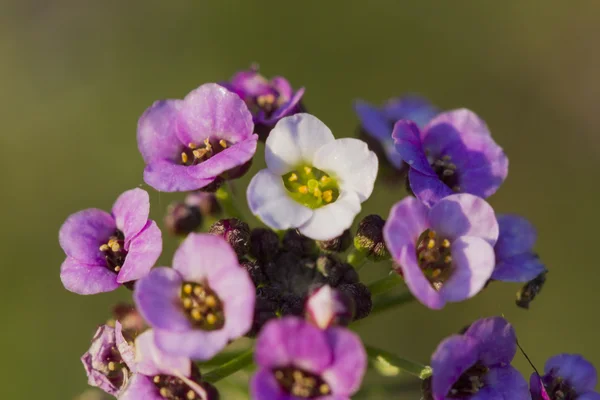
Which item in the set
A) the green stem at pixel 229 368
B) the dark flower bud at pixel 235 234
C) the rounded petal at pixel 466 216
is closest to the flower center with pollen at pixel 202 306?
the green stem at pixel 229 368

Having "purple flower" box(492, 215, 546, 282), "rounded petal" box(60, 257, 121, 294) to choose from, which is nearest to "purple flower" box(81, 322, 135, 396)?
"rounded petal" box(60, 257, 121, 294)

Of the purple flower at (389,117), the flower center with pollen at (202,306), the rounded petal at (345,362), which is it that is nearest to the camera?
the rounded petal at (345,362)

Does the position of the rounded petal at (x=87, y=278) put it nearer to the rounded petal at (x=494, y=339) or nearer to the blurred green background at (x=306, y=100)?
the rounded petal at (x=494, y=339)

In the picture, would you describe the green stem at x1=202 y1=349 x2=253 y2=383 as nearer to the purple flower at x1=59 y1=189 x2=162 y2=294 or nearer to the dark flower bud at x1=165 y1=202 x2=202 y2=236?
the purple flower at x1=59 y1=189 x2=162 y2=294

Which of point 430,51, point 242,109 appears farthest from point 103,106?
point 242,109

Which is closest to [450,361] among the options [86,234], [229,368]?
[229,368]

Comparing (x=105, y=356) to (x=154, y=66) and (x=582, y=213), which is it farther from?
(x=582, y=213)
